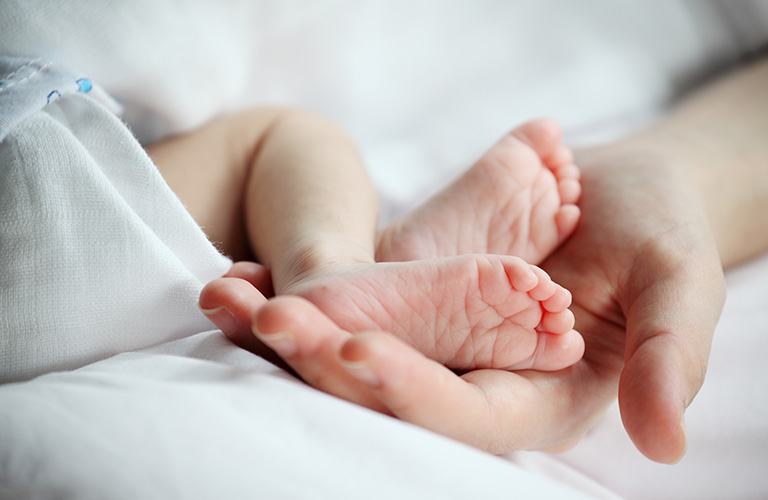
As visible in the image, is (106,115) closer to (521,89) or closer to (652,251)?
(652,251)

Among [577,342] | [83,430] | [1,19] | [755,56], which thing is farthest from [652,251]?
[755,56]

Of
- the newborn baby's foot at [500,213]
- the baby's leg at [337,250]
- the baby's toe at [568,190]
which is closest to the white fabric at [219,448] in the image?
the baby's leg at [337,250]

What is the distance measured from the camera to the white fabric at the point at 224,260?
429 millimetres

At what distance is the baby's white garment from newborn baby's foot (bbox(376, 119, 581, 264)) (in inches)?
9.0

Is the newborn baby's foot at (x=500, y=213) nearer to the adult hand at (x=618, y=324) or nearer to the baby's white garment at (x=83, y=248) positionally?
the adult hand at (x=618, y=324)

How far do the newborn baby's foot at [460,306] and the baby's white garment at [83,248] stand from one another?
151 mm

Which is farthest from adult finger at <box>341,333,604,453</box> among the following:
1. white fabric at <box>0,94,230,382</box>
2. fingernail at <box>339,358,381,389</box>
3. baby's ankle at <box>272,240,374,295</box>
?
white fabric at <box>0,94,230,382</box>

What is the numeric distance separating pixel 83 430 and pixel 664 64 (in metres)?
1.27

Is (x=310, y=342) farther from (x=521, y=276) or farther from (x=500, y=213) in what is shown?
(x=500, y=213)

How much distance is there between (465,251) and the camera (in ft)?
2.43

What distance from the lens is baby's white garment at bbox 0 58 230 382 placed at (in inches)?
22.8

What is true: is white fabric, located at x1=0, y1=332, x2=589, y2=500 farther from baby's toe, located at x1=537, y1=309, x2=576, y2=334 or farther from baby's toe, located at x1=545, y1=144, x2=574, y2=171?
baby's toe, located at x1=545, y1=144, x2=574, y2=171

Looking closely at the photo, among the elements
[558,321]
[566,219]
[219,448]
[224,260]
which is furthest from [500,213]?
[219,448]

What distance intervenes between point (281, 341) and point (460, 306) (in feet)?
0.55
